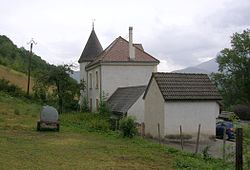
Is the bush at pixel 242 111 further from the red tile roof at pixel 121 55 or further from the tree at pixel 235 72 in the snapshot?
the red tile roof at pixel 121 55

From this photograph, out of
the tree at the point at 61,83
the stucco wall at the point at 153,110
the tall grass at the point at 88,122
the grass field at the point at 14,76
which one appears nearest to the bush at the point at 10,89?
the grass field at the point at 14,76

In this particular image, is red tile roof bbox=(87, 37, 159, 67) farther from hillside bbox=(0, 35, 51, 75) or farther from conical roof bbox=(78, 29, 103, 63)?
hillside bbox=(0, 35, 51, 75)

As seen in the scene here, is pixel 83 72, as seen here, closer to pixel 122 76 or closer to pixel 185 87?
pixel 122 76

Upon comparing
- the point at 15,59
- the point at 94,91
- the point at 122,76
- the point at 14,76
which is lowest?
the point at 94,91

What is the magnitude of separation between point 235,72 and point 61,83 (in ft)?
105

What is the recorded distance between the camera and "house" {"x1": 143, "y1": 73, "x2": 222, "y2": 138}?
28.6 metres

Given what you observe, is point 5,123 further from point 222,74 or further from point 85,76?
point 222,74

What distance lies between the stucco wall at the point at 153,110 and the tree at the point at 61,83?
17497 mm

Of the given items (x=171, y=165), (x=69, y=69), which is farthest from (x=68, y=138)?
(x=69, y=69)

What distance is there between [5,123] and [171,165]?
52.1ft

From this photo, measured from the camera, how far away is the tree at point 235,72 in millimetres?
66875

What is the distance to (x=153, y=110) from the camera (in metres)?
30.3

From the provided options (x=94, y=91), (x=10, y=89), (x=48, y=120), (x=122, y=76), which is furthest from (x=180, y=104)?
(x=10, y=89)

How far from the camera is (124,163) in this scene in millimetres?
15297
